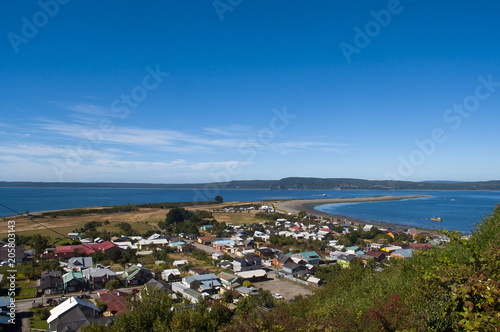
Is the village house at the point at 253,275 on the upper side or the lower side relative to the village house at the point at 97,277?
lower

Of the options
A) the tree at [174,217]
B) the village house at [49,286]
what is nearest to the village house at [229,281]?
the village house at [49,286]

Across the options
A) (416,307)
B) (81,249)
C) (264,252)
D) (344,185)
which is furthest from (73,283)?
(344,185)

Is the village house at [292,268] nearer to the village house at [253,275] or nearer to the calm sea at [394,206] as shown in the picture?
the village house at [253,275]

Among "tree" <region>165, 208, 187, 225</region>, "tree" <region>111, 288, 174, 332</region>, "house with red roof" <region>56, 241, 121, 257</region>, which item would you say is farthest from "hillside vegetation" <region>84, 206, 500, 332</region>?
"tree" <region>165, 208, 187, 225</region>

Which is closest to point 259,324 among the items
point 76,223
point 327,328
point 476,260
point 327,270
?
point 327,328

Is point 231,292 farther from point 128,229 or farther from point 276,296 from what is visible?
point 128,229

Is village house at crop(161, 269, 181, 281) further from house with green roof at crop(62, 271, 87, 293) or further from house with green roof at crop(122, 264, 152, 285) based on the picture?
house with green roof at crop(62, 271, 87, 293)
